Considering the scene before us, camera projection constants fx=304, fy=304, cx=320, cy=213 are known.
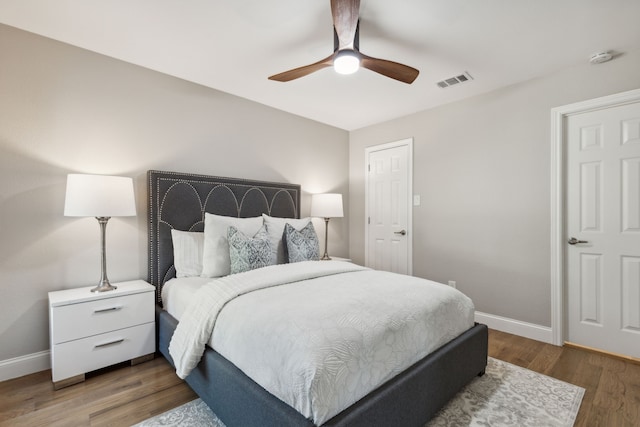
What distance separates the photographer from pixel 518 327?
2965mm

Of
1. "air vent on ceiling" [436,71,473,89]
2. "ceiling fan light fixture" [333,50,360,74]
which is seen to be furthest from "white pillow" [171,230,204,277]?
"air vent on ceiling" [436,71,473,89]

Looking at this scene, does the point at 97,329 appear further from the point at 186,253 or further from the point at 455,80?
the point at 455,80

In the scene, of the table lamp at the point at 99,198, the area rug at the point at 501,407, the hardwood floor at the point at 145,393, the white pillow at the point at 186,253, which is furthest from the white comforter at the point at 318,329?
the table lamp at the point at 99,198

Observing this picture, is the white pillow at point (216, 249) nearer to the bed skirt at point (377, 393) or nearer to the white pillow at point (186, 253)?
the white pillow at point (186, 253)

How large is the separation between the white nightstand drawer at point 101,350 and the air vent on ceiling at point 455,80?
333 centimetres

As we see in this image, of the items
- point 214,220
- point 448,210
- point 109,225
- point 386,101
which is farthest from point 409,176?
point 109,225

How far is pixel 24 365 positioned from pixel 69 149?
62.9 inches

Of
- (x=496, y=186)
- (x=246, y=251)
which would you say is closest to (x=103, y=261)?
(x=246, y=251)

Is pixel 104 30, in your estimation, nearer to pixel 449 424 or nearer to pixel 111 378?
pixel 111 378

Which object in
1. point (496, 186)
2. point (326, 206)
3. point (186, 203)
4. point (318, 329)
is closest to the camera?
point (318, 329)

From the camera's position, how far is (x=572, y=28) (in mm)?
2109

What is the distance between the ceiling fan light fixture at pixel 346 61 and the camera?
1.89 m

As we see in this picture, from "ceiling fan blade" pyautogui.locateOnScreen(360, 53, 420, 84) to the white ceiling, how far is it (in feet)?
0.88

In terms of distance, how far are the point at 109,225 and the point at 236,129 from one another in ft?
5.08
